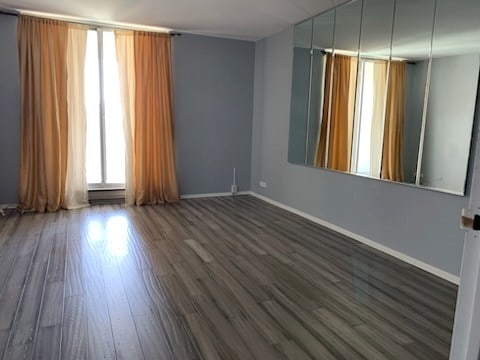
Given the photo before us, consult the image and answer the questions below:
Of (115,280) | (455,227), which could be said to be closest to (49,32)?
(115,280)

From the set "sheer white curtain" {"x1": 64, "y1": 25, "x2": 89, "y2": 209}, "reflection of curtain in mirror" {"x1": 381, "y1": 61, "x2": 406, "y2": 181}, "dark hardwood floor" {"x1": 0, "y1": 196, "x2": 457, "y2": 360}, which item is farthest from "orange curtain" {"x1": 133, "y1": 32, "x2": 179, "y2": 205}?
"reflection of curtain in mirror" {"x1": 381, "y1": 61, "x2": 406, "y2": 181}

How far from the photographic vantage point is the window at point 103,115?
4730 millimetres

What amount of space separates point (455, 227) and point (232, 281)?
182cm

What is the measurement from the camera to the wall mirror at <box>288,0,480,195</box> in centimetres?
269

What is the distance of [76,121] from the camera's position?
4.59 meters

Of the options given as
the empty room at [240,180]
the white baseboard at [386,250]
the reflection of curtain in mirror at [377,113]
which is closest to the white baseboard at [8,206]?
the empty room at [240,180]

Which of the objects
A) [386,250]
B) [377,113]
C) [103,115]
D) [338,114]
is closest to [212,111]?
[103,115]

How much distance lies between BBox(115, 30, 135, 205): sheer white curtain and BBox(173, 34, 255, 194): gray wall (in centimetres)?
65

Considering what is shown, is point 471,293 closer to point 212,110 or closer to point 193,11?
point 193,11

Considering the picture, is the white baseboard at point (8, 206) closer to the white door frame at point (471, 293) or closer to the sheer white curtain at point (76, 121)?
the sheer white curtain at point (76, 121)

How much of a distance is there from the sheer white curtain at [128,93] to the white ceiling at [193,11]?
0.29 meters

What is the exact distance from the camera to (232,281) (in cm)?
264

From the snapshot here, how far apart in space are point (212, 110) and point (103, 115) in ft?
5.34

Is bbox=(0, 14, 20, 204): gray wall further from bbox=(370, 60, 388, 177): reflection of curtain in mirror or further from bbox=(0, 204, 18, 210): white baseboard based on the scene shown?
bbox=(370, 60, 388, 177): reflection of curtain in mirror
